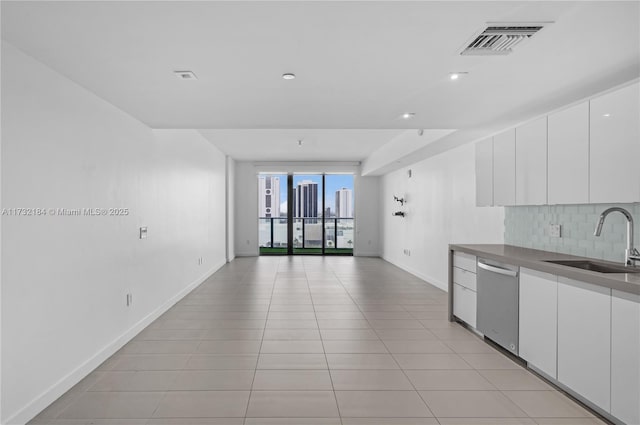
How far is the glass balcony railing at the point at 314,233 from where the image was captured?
11.0m

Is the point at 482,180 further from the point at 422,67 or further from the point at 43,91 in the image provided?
the point at 43,91

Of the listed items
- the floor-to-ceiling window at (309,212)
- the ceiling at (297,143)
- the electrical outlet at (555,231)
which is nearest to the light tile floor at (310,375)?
the electrical outlet at (555,231)

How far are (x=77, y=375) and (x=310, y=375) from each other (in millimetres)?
1773

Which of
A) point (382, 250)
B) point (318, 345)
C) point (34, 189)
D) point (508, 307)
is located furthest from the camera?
point (382, 250)

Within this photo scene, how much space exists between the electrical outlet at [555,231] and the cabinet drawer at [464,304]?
0.92 metres

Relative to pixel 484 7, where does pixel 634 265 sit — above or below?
below

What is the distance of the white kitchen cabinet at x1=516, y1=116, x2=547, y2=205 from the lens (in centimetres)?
315

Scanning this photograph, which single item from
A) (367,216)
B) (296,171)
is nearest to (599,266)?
(367,216)

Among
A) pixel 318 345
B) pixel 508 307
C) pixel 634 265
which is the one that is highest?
pixel 634 265

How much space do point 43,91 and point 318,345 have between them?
117 inches

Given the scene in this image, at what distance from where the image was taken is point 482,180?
4.11 m

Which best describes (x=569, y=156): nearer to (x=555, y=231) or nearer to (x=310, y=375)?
(x=555, y=231)

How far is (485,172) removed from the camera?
4.04 m

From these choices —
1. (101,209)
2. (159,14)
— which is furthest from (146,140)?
(159,14)
